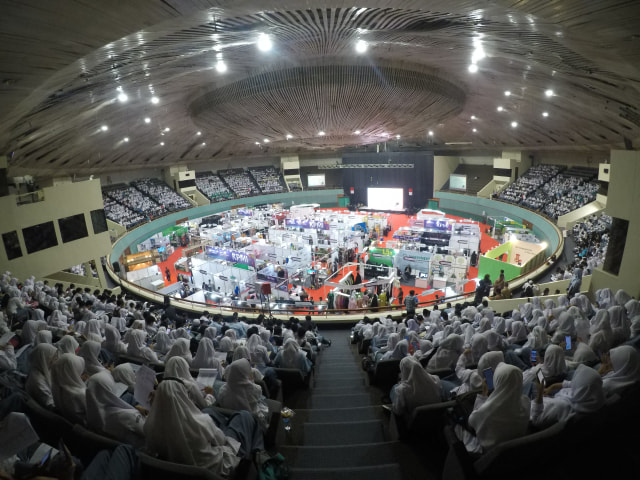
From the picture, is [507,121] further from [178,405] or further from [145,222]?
[145,222]

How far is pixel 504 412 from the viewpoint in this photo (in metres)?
2.62

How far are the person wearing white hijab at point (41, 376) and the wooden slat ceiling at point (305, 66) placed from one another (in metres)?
2.95

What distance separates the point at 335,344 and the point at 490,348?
424 centimetres

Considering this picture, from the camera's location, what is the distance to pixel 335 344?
8258 mm

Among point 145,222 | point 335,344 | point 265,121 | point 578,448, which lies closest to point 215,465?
point 578,448

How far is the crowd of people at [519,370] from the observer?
8.78ft

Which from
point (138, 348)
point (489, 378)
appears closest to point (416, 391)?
point (489, 378)

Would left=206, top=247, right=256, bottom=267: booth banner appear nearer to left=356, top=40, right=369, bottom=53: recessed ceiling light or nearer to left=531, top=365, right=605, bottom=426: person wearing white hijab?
left=356, top=40, right=369, bottom=53: recessed ceiling light

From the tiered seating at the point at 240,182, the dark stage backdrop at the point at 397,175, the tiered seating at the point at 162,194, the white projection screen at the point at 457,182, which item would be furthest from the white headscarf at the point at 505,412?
the white projection screen at the point at 457,182

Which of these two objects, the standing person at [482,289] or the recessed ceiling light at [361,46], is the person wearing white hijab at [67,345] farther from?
the standing person at [482,289]

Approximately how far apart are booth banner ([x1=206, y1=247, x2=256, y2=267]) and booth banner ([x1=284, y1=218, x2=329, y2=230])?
21.0ft

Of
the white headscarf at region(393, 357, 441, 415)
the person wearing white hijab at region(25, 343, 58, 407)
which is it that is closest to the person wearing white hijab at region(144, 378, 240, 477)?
the person wearing white hijab at region(25, 343, 58, 407)

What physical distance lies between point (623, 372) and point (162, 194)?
28.3 m

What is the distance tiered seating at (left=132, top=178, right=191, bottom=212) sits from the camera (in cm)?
2614
